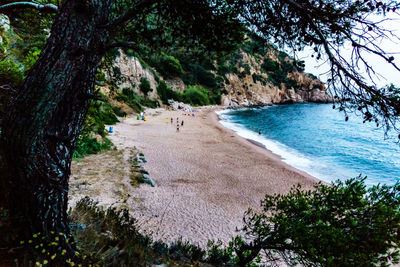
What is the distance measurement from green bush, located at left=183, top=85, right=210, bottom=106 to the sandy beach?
3870 cm

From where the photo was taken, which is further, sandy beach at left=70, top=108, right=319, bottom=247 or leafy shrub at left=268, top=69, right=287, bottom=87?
sandy beach at left=70, top=108, right=319, bottom=247

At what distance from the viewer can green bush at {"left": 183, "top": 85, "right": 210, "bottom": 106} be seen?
56144 millimetres

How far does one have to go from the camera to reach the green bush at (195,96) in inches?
2210

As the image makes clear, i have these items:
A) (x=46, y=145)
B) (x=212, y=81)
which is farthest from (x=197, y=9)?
(x=212, y=81)

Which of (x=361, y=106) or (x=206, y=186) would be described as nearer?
(x=361, y=106)

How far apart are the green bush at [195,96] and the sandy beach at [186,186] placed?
3870 centimetres

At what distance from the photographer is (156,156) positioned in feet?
48.3

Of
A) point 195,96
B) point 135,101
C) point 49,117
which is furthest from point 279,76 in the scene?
point 195,96

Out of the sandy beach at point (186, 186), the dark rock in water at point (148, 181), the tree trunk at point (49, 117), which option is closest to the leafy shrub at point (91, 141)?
the sandy beach at point (186, 186)

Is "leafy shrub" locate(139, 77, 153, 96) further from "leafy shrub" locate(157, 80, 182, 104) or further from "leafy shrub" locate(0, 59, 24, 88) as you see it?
"leafy shrub" locate(0, 59, 24, 88)

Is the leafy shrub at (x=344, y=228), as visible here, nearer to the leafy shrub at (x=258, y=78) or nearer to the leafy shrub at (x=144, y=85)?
the leafy shrub at (x=144, y=85)

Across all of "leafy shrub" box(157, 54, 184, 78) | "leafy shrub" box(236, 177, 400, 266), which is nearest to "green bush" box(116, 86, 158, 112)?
"leafy shrub" box(157, 54, 184, 78)

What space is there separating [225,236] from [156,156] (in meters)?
8.64

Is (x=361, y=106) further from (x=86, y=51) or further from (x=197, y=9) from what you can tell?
(x=86, y=51)
